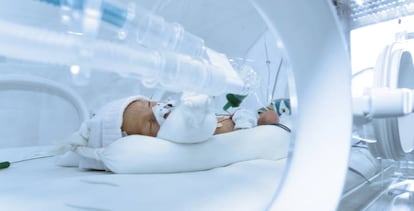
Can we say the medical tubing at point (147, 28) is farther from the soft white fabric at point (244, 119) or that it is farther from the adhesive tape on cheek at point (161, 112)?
the soft white fabric at point (244, 119)

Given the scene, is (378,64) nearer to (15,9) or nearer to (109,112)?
(109,112)

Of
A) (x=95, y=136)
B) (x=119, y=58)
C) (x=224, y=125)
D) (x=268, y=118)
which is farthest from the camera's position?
(x=268, y=118)

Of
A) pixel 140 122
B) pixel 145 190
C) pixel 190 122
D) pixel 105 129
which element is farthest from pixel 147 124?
pixel 145 190

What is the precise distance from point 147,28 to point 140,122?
546 mm

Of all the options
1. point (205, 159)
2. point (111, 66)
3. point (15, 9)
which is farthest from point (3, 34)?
point (15, 9)

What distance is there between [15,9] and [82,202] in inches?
24.0

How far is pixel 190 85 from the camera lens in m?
0.43

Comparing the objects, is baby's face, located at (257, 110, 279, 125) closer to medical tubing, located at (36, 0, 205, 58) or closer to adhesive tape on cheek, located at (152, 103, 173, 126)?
adhesive tape on cheek, located at (152, 103, 173, 126)

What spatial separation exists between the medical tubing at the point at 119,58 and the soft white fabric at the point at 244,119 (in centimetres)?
46

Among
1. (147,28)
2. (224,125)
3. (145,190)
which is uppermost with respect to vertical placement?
(147,28)

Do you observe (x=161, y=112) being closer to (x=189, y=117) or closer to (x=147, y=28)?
(x=189, y=117)

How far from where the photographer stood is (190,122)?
2.22ft

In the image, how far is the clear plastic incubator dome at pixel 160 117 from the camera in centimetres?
31

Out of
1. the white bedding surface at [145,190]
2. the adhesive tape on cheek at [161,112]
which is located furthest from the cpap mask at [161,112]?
the white bedding surface at [145,190]
